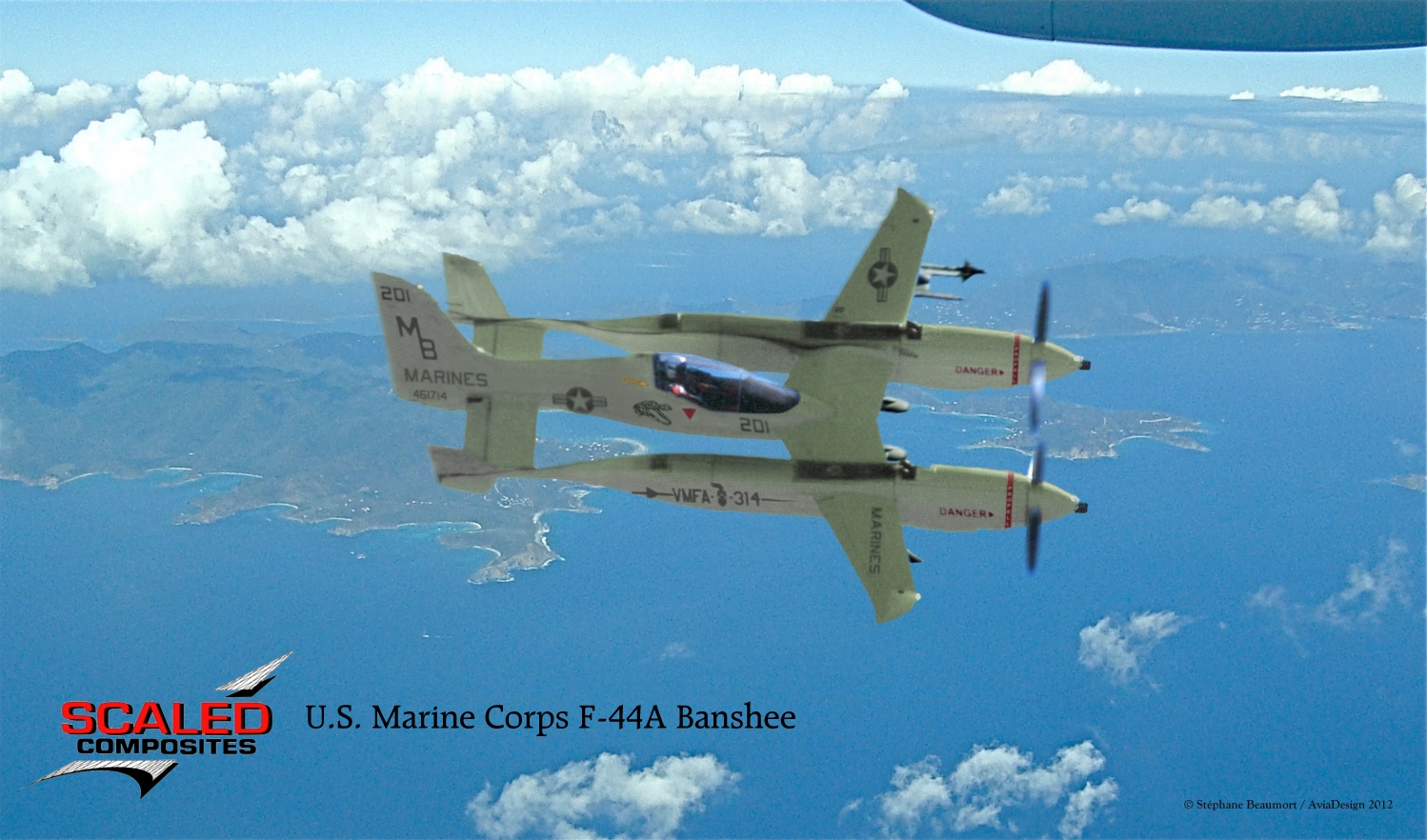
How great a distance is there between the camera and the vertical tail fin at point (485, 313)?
1010 inches

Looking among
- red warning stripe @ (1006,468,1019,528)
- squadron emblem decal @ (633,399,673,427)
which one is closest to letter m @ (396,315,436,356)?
squadron emblem decal @ (633,399,673,427)

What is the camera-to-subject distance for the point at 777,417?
908 inches

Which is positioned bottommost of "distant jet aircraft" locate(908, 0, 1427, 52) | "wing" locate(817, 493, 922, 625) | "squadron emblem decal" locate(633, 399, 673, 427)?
"wing" locate(817, 493, 922, 625)

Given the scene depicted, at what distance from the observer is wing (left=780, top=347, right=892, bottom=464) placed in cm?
2355

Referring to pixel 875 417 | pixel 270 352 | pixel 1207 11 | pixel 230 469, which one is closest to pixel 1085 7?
pixel 1207 11

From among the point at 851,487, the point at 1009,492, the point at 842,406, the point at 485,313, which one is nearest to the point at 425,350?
the point at 485,313

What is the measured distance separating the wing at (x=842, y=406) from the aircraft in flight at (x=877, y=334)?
489 millimetres

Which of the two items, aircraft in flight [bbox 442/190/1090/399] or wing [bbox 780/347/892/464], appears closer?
wing [bbox 780/347/892/464]

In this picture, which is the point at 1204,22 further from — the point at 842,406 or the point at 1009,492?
the point at 842,406

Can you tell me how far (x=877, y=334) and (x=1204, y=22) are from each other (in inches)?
320

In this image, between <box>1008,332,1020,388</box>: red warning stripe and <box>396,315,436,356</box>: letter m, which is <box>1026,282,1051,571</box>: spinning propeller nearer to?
<box>1008,332,1020,388</box>: red warning stripe

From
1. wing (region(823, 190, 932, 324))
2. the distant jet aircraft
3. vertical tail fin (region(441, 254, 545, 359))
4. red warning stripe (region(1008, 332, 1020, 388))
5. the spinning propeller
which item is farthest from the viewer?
vertical tail fin (region(441, 254, 545, 359))

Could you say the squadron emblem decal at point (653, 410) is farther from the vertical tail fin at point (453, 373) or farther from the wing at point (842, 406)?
the wing at point (842, 406)

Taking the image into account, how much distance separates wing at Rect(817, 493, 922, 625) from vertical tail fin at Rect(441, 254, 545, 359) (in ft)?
23.5
